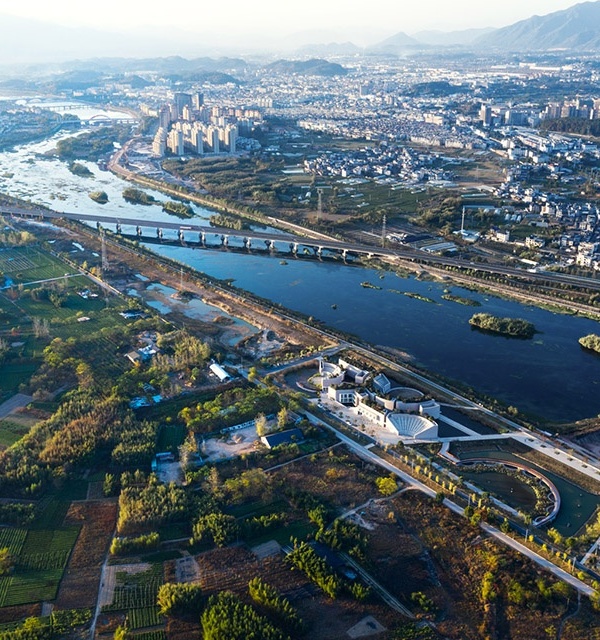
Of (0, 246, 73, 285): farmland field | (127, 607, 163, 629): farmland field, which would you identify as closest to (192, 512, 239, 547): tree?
(127, 607, 163, 629): farmland field

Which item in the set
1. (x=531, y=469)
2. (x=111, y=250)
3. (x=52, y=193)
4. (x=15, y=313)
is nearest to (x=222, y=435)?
(x=531, y=469)

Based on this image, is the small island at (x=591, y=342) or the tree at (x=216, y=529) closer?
the tree at (x=216, y=529)

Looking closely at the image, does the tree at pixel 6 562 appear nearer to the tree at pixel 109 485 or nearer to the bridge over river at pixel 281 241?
the tree at pixel 109 485

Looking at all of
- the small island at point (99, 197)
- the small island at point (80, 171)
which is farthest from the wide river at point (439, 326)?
the small island at point (80, 171)

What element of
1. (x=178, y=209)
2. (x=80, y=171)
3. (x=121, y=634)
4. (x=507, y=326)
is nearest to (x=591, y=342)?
(x=507, y=326)

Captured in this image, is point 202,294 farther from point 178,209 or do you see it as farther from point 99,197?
point 99,197

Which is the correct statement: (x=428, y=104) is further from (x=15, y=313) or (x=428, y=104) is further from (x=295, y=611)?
(x=295, y=611)
